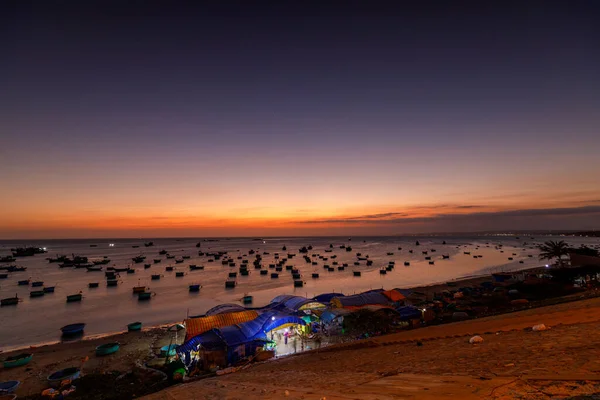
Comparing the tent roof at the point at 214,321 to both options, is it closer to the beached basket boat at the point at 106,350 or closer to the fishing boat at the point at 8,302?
the beached basket boat at the point at 106,350

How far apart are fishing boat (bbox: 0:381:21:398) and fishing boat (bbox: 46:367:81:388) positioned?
1.53 m

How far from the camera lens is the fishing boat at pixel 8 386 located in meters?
17.5

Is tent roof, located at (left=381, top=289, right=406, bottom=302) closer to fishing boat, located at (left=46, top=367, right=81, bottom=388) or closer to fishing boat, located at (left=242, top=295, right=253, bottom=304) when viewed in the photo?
fishing boat, located at (left=242, top=295, right=253, bottom=304)

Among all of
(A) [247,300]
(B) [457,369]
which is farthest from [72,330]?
(B) [457,369]

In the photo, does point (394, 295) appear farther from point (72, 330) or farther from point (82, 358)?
point (72, 330)

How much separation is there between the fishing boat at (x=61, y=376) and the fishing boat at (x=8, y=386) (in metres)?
1.53

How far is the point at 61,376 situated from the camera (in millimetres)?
18891

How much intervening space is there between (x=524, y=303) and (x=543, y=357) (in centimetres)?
2502

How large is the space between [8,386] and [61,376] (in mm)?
2529

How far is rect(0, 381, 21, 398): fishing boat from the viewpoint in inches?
688

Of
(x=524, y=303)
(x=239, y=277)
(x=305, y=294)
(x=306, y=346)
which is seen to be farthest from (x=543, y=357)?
(x=239, y=277)

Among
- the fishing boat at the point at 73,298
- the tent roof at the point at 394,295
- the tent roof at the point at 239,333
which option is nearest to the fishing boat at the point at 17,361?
the tent roof at the point at 239,333

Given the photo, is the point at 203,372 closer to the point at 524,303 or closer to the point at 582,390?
the point at 582,390

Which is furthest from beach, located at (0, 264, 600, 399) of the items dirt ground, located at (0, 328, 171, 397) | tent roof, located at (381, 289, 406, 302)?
tent roof, located at (381, 289, 406, 302)
